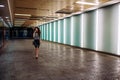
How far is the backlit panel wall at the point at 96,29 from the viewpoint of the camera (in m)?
9.16

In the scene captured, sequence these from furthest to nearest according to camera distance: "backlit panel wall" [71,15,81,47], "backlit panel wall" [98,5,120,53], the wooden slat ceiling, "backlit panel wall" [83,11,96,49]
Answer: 1. "backlit panel wall" [71,15,81,47]
2. "backlit panel wall" [83,11,96,49]
3. "backlit panel wall" [98,5,120,53]
4. the wooden slat ceiling

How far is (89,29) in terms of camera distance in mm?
12055

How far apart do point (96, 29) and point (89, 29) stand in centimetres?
103

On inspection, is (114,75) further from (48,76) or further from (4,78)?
(4,78)

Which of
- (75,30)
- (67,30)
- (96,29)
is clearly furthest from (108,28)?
(67,30)

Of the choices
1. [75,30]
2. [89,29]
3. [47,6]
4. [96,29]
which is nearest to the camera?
[47,6]

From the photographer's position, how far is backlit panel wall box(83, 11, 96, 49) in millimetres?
11508

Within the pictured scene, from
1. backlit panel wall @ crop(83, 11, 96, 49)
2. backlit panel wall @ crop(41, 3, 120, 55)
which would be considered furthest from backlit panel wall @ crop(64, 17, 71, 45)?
backlit panel wall @ crop(83, 11, 96, 49)

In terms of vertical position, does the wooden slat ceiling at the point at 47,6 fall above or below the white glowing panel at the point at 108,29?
above

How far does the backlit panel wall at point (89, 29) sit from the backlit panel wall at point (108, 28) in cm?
87

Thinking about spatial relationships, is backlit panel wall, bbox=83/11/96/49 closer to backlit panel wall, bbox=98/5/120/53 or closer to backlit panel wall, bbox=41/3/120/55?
backlit panel wall, bbox=41/3/120/55

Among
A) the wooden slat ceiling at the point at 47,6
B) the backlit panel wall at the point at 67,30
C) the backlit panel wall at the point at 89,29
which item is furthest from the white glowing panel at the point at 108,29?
the backlit panel wall at the point at 67,30

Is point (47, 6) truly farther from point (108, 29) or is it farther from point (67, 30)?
point (67, 30)

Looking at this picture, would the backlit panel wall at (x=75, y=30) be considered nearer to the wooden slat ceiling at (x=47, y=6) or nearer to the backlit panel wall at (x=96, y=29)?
the backlit panel wall at (x=96, y=29)
